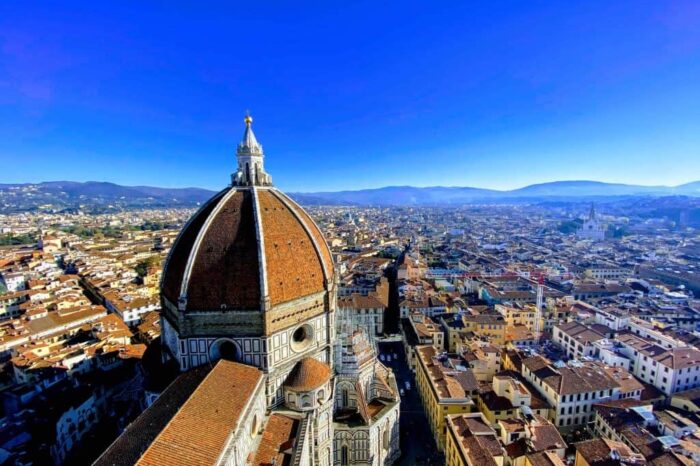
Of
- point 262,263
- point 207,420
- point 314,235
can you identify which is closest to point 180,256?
point 262,263

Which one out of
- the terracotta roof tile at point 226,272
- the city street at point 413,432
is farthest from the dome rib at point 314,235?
the city street at point 413,432

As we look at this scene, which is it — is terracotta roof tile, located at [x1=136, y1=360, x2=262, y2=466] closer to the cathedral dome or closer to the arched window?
the arched window

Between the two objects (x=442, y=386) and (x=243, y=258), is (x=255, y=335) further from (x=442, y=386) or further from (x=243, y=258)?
(x=442, y=386)

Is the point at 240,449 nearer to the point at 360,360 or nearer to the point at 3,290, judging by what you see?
the point at 360,360

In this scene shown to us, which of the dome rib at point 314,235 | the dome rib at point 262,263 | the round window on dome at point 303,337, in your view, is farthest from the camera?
the dome rib at point 314,235

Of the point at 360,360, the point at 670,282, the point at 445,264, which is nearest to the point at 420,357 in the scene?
the point at 360,360

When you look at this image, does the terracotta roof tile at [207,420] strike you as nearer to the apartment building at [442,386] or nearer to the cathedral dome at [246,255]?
the cathedral dome at [246,255]

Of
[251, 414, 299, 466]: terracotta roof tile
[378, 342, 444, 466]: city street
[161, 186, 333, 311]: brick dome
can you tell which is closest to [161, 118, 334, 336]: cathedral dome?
[161, 186, 333, 311]: brick dome
